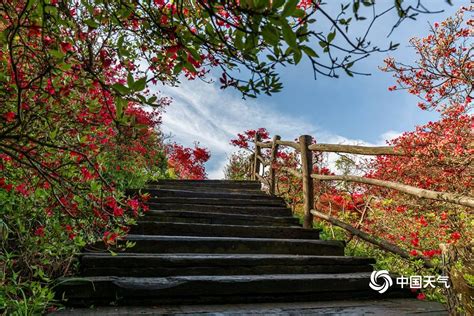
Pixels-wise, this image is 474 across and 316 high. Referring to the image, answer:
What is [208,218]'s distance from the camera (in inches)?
169

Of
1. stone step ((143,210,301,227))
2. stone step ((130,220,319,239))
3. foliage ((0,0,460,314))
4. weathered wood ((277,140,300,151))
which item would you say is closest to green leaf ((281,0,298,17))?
foliage ((0,0,460,314))

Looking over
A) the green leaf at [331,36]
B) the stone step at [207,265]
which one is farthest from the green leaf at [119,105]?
the stone step at [207,265]

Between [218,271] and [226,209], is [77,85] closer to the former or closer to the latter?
[218,271]

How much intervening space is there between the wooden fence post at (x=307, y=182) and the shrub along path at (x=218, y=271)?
214 millimetres

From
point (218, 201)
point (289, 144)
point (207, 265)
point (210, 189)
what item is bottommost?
point (207, 265)

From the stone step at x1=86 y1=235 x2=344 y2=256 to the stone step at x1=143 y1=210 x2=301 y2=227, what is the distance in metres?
0.71

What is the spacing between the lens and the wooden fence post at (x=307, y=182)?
14.2 feet

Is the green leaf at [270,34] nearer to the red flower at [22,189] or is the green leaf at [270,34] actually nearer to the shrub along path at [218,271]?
the shrub along path at [218,271]

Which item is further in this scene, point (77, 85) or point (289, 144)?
point (289, 144)

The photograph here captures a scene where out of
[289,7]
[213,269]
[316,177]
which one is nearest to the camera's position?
[289,7]

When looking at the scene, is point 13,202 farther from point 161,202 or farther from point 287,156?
point 287,156

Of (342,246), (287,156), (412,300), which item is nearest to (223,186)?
(287,156)

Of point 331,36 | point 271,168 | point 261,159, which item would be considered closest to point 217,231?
point 271,168

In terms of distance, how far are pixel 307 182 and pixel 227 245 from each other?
144cm
